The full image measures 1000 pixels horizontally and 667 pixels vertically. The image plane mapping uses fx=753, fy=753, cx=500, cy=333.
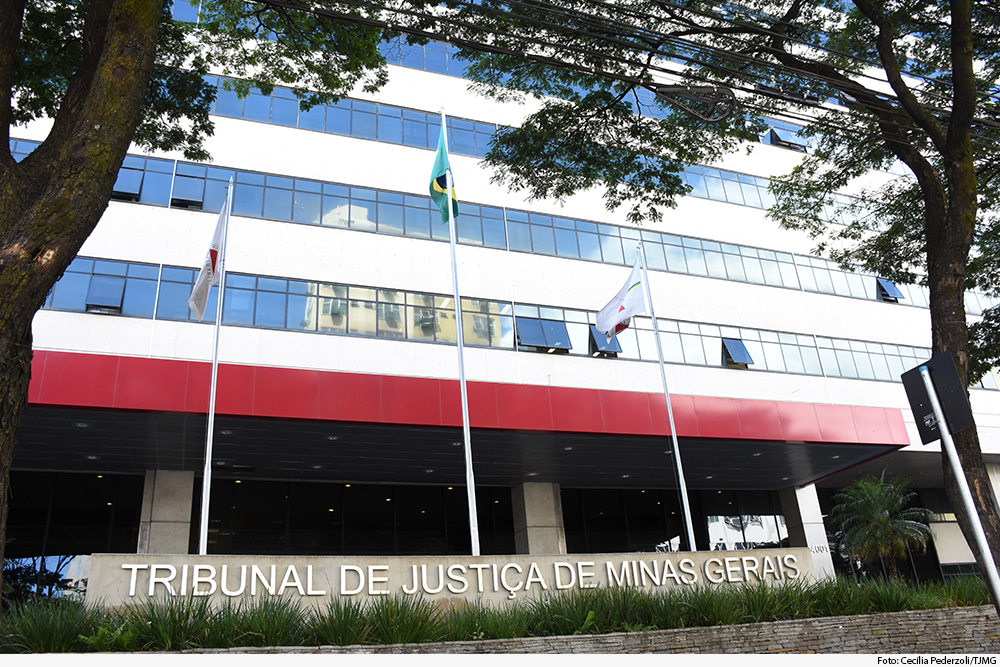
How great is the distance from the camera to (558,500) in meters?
24.2

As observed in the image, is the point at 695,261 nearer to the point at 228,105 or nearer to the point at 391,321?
the point at 391,321

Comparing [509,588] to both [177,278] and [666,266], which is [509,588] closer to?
[177,278]

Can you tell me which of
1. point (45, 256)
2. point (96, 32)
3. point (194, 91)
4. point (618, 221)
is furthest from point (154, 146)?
point (618, 221)

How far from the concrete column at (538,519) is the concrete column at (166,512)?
950cm

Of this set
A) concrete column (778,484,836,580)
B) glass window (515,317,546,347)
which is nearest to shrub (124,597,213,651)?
glass window (515,317,546,347)

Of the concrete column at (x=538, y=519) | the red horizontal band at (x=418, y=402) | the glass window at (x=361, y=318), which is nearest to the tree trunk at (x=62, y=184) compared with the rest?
the red horizontal band at (x=418, y=402)

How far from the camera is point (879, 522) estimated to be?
26812 millimetres

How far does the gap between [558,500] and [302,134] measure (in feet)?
44.9

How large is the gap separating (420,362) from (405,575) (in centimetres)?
878

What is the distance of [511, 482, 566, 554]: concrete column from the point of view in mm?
22531

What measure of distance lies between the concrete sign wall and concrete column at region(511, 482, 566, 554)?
30.2 ft

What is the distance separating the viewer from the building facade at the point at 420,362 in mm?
17672

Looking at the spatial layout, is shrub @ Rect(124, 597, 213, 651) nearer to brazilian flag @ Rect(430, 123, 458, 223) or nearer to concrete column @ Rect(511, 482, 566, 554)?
brazilian flag @ Rect(430, 123, 458, 223)

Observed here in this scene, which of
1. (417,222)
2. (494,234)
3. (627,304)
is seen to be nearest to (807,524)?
(627,304)
